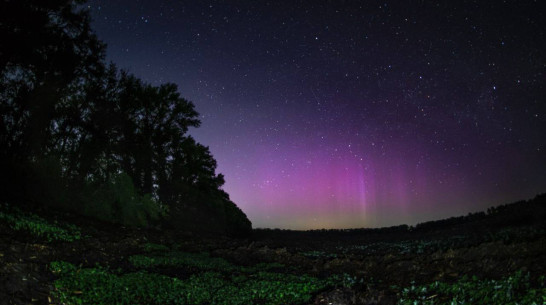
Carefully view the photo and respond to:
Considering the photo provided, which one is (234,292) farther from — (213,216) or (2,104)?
(213,216)

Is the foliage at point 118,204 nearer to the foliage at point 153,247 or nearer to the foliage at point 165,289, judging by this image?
the foliage at point 153,247

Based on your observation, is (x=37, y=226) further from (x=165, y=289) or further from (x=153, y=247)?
(x=165, y=289)

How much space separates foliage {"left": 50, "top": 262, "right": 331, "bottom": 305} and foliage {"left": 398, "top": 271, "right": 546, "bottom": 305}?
3.05m

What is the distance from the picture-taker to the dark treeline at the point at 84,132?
883 inches

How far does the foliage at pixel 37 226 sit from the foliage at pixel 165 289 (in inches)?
150

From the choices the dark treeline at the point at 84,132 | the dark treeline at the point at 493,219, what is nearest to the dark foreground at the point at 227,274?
the dark treeline at the point at 84,132

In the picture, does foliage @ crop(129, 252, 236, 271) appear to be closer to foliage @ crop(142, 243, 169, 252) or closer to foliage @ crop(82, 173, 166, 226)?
foliage @ crop(142, 243, 169, 252)

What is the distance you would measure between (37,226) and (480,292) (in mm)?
16055

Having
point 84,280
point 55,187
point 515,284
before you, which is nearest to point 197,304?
point 84,280

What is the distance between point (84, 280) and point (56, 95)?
2027 cm

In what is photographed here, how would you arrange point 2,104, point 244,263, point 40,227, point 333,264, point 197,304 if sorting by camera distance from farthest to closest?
point 2,104 < point 244,263 < point 333,264 < point 40,227 < point 197,304

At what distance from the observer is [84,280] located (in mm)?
9898

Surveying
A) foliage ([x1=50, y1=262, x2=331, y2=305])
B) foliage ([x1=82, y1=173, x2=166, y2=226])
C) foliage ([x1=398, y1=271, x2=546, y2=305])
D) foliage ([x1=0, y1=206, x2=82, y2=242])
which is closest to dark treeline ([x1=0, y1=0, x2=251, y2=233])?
foliage ([x1=82, y1=173, x2=166, y2=226])

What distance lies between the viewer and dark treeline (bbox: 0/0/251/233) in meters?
22.4
